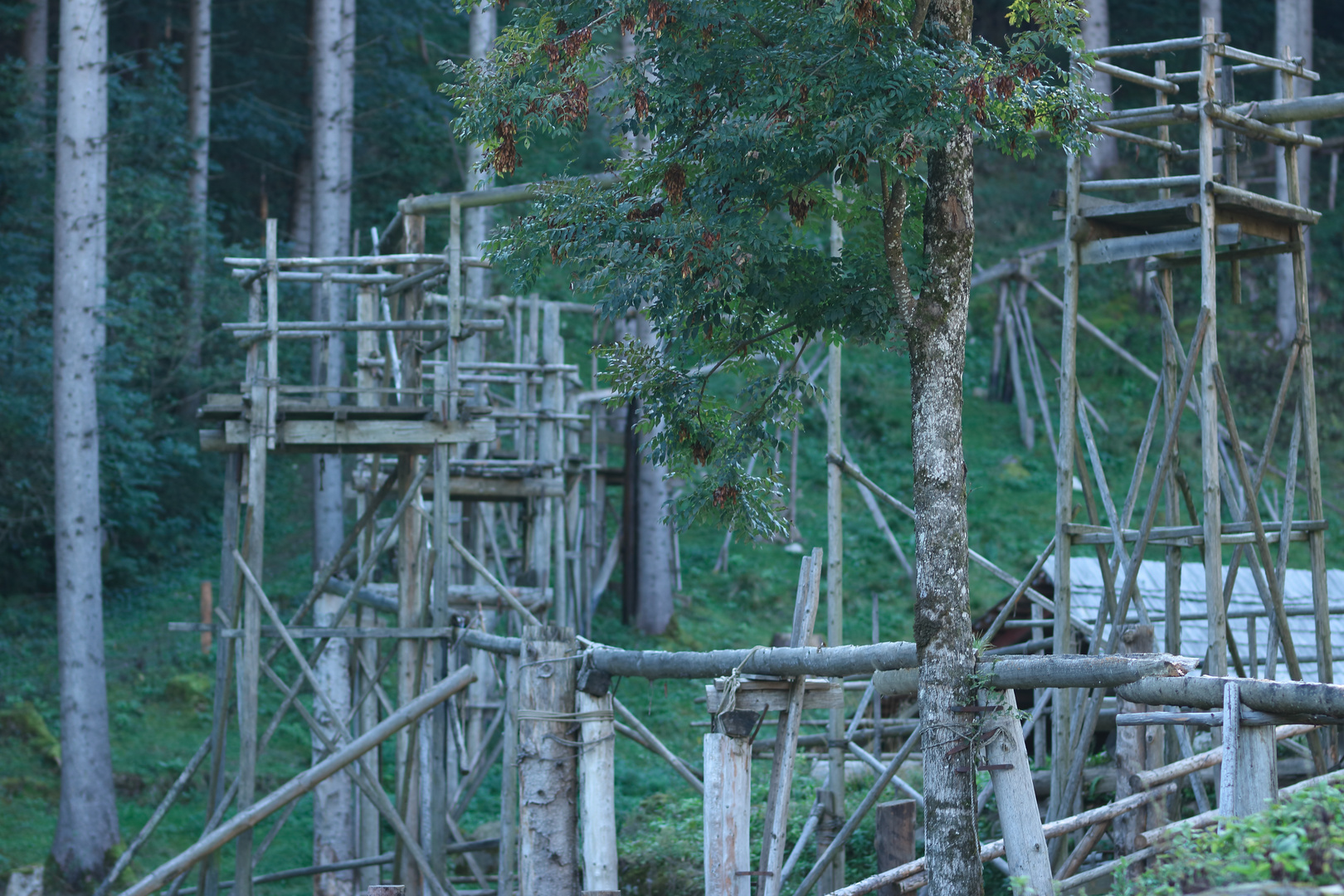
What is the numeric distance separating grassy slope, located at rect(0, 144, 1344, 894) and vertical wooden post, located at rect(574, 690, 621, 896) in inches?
113

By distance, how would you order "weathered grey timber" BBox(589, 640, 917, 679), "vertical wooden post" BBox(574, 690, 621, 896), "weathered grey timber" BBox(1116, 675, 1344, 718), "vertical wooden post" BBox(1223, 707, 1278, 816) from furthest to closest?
"vertical wooden post" BBox(574, 690, 621, 896)
"weathered grey timber" BBox(589, 640, 917, 679)
"vertical wooden post" BBox(1223, 707, 1278, 816)
"weathered grey timber" BBox(1116, 675, 1344, 718)

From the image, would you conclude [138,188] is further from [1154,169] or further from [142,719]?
[1154,169]

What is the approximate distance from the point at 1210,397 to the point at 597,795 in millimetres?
4428

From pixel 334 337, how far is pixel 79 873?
7.61 m

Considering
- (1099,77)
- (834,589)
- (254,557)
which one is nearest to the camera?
(834,589)

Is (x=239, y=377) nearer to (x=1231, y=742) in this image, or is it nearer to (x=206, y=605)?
(x=206, y=605)

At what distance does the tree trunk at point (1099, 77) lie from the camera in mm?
24562

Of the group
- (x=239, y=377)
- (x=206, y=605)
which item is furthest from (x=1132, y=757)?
(x=239, y=377)

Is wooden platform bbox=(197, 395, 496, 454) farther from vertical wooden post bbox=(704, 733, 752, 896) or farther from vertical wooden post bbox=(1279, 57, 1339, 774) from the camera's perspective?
vertical wooden post bbox=(1279, 57, 1339, 774)

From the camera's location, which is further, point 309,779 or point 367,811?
point 367,811

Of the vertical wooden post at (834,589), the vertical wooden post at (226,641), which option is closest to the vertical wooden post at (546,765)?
the vertical wooden post at (834,589)

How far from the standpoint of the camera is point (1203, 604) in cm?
1341

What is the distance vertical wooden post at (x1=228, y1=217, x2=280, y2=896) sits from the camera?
31.8 ft

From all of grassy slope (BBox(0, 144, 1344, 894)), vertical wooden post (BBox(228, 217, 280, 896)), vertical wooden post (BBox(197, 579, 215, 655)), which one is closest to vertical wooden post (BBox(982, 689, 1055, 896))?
grassy slope (BBox(0, 144, 1344, 894))
